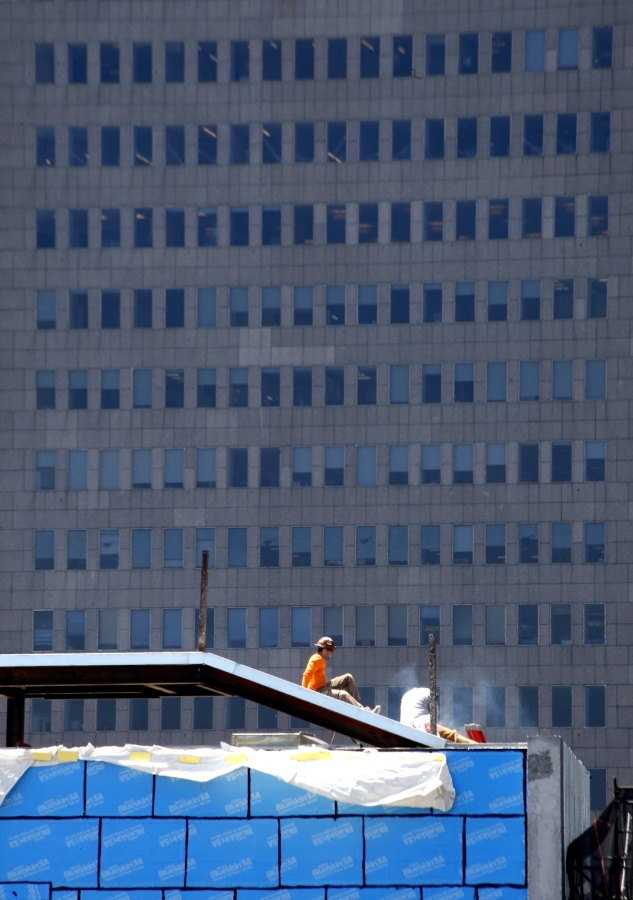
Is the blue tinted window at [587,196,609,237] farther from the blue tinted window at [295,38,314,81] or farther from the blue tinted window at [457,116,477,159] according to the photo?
the blue tinted window at [295,38,314,81]

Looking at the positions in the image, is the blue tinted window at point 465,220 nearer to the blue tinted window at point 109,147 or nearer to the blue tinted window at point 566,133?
the blue tinted window at point 566,133

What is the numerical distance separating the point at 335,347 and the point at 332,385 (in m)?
1.83

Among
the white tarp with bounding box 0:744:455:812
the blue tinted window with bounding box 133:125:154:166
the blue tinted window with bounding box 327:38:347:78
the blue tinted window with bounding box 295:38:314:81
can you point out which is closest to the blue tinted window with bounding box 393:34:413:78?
the blue tinted window with bounding box 327:38:347:78

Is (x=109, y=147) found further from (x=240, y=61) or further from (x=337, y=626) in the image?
(x=337, y=626)

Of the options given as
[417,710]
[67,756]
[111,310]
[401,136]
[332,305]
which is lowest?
[67,756]

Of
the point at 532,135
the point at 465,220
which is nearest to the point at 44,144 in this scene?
the point at 465,220

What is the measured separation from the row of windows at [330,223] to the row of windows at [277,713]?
21702 millimetres

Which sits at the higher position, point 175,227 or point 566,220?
point 566,220

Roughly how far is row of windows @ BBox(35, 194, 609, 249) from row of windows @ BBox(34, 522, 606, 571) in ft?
46.1

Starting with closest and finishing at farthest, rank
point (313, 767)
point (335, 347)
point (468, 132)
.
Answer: point (313, 767), point (335, 347), point (468, 132)

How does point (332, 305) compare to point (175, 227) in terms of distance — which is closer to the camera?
point (332, 305)

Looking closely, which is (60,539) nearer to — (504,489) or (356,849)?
(504,489)

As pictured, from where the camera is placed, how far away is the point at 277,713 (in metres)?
84.2

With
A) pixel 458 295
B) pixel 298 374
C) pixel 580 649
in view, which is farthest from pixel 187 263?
pixel 580 649
